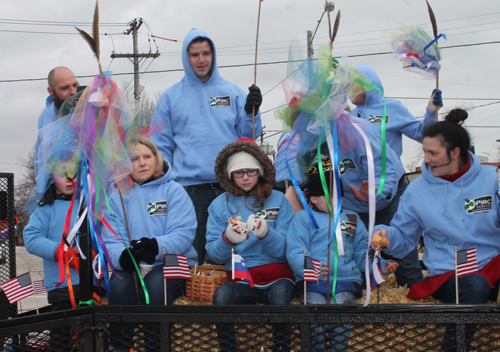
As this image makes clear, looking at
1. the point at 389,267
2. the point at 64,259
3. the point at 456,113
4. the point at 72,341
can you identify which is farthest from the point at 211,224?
the point at 456,113

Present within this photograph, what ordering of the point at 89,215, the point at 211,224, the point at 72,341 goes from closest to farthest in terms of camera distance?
the point at 72,341 → the point at 89,215 → the point at 211,224

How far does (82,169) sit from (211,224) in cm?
119

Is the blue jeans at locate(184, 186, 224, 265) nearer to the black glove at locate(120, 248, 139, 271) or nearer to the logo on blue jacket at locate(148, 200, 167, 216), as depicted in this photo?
the logo on blue jacket at locate(148, 200, 167, 216)

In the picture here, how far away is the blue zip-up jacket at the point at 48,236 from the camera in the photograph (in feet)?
9.70

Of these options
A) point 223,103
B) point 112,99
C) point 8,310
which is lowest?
point 8,310

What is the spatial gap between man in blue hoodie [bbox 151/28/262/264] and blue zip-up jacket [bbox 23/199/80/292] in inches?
35.4

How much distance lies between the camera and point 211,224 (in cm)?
304

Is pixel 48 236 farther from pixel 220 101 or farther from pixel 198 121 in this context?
pixel 220 101

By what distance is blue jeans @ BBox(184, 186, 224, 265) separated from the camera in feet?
11.5

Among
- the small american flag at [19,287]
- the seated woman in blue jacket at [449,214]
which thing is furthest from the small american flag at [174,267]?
the seated woman in blue jacket at [449,214]

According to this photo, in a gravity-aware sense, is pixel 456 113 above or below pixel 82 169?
above

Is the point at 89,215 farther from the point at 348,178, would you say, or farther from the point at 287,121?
the point at 348,178

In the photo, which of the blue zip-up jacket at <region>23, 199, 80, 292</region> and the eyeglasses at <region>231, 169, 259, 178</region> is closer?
the blue zip-up jacket at <region>23, 199, 80, 292</region>

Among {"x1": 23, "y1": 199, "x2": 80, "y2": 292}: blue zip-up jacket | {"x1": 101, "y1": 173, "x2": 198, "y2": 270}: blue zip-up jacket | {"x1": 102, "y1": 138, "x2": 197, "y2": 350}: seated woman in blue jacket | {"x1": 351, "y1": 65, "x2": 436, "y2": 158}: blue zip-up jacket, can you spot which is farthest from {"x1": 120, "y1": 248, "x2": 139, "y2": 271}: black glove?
{"x1": 351, "y1": 65, "x2": 436, "y2": 158}: blue zip-up jacket
